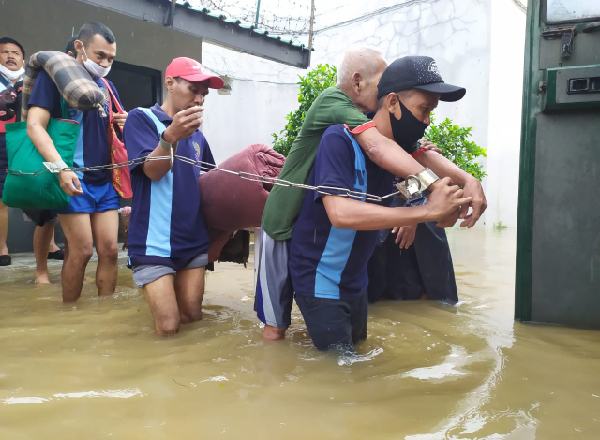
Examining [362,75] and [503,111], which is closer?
[362,75]

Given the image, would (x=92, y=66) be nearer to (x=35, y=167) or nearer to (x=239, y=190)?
(x=35, y=167)

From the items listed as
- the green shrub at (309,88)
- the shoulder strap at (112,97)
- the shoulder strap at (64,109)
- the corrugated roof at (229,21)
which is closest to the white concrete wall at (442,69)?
the corrugated roof at (229,21)

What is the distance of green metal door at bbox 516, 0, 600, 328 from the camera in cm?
321

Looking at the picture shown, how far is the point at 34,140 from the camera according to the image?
3734mm

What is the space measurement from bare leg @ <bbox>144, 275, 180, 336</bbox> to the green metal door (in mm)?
1956

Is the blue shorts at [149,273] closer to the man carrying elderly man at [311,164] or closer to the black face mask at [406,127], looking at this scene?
the man carrying elderly man at [311,164]

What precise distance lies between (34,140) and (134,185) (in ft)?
2.71

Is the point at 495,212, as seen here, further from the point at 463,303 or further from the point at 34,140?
the point at 34,140

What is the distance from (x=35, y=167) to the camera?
12.4 ft

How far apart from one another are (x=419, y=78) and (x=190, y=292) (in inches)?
73.8

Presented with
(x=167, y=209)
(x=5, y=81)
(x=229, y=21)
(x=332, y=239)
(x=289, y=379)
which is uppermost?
(x=229, y=21)

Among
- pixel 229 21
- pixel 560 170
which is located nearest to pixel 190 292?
pixel 560 170

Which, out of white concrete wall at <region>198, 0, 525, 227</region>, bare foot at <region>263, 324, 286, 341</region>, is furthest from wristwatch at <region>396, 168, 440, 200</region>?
white concrete wall at <region>198, 0, 525, 227</region>

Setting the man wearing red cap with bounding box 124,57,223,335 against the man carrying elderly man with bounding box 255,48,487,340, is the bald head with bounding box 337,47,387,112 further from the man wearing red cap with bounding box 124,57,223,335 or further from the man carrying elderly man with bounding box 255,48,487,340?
the man wearing red cap with bounding box 124,57,223,335
